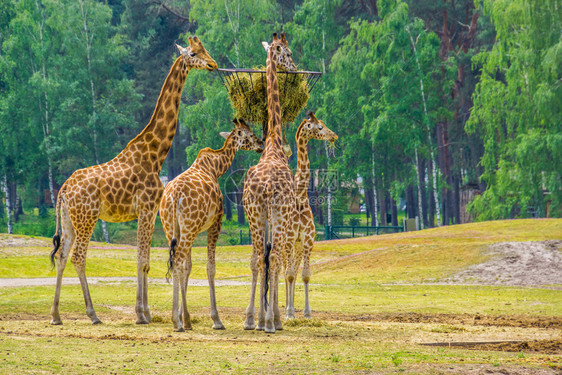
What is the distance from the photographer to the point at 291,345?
464 inches

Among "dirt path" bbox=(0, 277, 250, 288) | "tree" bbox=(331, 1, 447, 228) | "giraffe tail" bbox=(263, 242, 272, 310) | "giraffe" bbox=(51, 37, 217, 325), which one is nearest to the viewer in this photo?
"giraffe tail" bbox=(263, 242, 272, 310)

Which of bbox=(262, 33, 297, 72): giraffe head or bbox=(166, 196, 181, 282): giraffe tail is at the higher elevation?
bbox=(262, 33, 297, 72): giraffe head

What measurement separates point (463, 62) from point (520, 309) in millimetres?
39475

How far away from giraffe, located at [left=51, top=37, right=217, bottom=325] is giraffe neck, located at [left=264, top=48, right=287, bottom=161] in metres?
1.46

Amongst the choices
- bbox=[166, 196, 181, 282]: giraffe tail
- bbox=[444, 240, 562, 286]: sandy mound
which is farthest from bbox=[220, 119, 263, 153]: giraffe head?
bbox=[444, 240, 562, 286]: sandy mound

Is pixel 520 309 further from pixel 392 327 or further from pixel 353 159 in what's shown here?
pixel 353 159

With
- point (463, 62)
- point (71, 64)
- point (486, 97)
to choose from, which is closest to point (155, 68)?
point (71, 64)

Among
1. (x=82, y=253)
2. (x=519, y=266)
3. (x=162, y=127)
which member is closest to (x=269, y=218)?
(x=162, y=127)

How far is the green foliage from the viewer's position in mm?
38906

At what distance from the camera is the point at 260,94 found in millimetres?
17562

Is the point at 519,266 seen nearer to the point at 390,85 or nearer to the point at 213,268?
the point at 213,268

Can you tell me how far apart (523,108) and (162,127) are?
31.2 metres

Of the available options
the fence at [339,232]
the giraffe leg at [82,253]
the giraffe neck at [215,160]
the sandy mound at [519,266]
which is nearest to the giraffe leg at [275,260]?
the giraffe neck at [215,160]

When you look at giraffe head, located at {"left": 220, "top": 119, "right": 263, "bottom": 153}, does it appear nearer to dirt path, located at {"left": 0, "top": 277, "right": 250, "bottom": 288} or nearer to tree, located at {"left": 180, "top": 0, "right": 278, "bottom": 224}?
dirt path, located at {"left": 0, "top": 277, "right": 250, "bottom": 288}
